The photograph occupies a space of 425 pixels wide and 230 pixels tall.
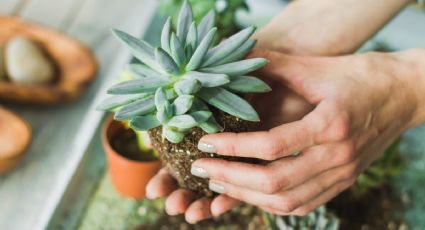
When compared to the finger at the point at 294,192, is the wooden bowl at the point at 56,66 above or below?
below

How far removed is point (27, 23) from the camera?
1.45m

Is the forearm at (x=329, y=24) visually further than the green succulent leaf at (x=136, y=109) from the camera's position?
Yes

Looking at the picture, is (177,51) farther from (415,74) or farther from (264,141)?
(415,74)

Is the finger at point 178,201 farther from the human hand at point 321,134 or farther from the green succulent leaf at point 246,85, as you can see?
the green succulent leaf at point 246,85

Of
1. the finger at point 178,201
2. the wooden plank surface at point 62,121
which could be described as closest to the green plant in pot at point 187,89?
the finger at point 178,201

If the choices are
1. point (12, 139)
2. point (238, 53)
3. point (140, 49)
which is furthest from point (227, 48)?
point (12, 139)

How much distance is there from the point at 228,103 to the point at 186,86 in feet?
0.21

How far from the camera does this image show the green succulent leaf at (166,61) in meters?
0.68

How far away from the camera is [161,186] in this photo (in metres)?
0.91

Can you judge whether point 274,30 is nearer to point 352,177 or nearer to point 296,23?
point 296,23

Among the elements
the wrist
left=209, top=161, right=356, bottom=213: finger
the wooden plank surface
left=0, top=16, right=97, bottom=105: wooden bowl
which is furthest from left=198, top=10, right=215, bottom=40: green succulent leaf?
left=0, top=16, right=97, bottom=105: wooden bowl

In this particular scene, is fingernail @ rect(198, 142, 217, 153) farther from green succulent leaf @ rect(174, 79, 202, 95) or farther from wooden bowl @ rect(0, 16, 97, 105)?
wooden bowl @ rect(0, 16, 97, 105)

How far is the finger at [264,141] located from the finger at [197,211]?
168 mm

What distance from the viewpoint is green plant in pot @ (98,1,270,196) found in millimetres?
680
